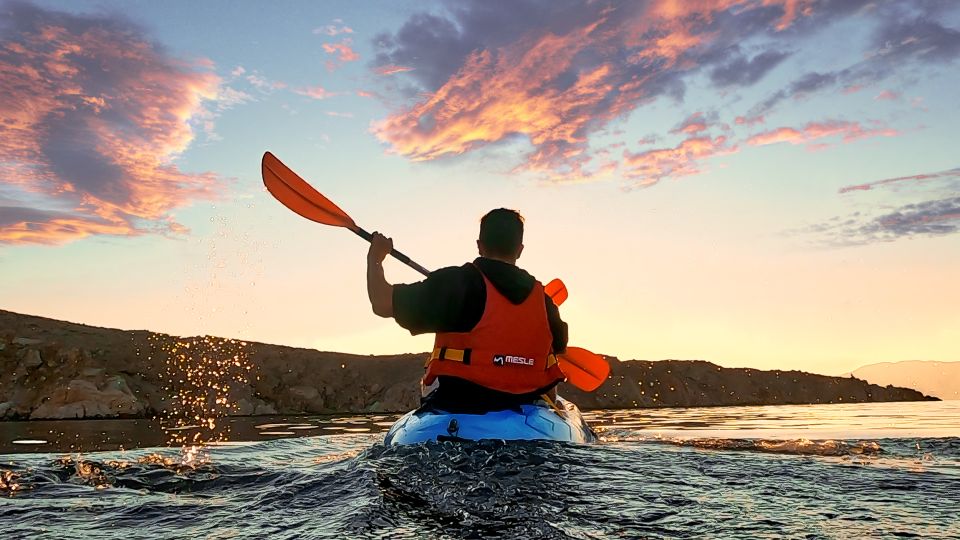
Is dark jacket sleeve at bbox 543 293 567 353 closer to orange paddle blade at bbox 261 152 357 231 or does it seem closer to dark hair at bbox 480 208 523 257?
dark hair at bbox 480 208 523 257

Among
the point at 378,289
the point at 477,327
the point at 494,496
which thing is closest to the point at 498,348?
the point at 477,327

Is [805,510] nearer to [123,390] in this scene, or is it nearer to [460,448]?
[460,448]

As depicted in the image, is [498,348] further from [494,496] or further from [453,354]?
[494,496]

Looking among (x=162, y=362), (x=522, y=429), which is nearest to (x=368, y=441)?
(x=522, y=429)

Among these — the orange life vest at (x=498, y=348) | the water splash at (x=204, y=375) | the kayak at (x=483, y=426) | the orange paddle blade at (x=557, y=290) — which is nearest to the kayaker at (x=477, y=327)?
the orange life vest at (x=498, y=348)

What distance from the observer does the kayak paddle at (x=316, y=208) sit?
24.8ft

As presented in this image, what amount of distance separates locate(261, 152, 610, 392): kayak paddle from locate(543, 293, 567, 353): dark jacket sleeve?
2032 mm

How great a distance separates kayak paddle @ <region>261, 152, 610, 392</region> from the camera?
7.55 meters

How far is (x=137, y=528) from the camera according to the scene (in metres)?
3.21

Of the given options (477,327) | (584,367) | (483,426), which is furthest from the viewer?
(584,367)

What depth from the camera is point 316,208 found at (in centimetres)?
768

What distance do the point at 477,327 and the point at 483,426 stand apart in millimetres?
665

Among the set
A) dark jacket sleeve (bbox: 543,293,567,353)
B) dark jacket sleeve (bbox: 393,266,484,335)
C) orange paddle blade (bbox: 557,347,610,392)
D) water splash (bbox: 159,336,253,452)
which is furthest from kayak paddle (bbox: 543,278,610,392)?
water splash (bbox: 159,336,253,452)

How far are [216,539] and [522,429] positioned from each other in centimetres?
225
